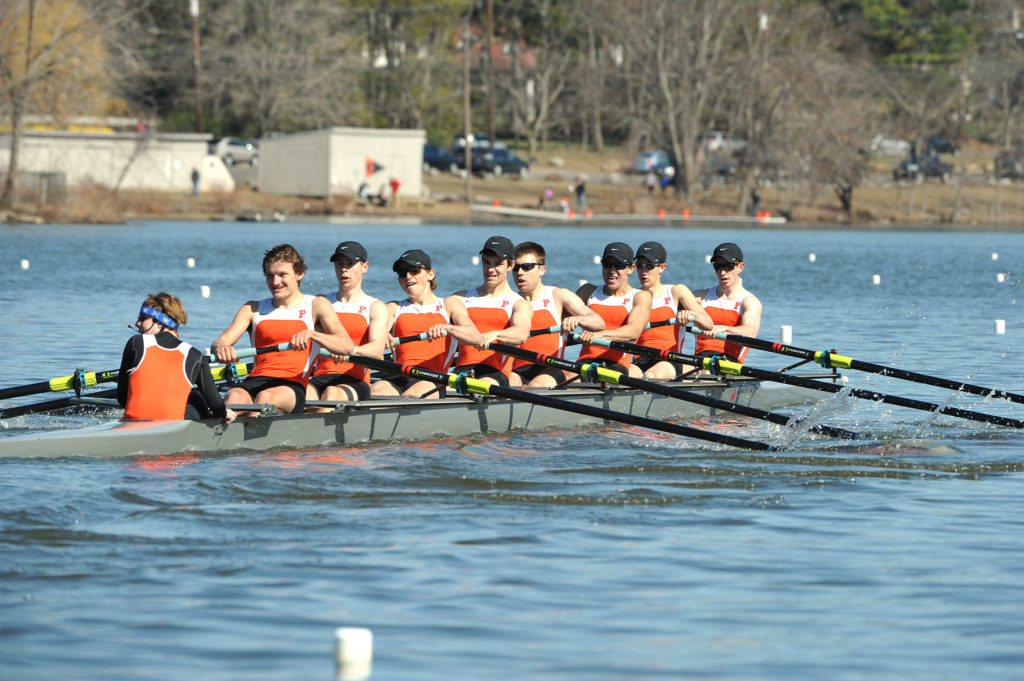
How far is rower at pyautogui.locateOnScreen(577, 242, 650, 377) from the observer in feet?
38.9

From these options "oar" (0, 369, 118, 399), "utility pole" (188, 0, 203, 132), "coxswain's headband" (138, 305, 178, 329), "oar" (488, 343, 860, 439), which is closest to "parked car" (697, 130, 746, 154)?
"utility pole" (188, 0, 203, 132)

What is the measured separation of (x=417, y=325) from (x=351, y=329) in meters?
0.63

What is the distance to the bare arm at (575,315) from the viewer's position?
37.8 feet

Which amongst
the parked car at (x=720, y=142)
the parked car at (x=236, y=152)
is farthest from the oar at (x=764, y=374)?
the parked car at (x=236, y=152)

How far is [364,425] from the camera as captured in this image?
33.4ft

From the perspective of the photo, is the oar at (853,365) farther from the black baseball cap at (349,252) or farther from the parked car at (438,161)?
the parked car at (438,161)

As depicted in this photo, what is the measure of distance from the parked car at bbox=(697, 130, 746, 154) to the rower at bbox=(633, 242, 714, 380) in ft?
156

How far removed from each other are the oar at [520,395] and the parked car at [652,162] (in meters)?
52.5

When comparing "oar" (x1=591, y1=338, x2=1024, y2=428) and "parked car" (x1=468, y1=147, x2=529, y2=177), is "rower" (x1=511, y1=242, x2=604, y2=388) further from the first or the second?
"parked car" (x1=468, y1=147, x2=529, y2=177)

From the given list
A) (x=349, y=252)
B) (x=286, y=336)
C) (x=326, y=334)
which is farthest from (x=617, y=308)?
(x=286, y=336)

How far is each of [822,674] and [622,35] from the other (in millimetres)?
52715

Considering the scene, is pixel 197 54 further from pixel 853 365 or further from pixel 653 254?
pixel 853 365

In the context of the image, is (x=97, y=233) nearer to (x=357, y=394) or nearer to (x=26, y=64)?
(x=26, y=64)

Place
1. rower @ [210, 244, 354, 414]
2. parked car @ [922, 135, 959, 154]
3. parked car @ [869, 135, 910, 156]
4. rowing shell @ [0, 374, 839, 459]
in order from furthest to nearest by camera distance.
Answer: parked car @ [869, 135, 910, 156] → parked car @ [922, 135, 959, 154] → rower @ [210, 244, 354, 414] → rowing shell @ [0, 374, 839, 459]
